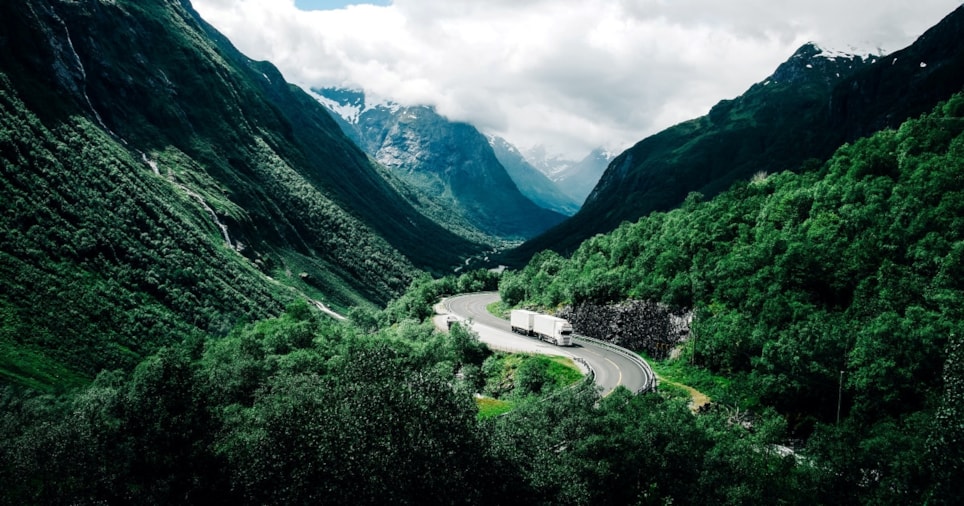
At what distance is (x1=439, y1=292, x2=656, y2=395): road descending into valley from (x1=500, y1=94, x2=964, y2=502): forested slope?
833cm

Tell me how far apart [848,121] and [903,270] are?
15243 centimetres

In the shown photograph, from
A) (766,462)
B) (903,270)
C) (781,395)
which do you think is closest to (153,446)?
(766,462)

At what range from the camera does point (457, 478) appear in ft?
106

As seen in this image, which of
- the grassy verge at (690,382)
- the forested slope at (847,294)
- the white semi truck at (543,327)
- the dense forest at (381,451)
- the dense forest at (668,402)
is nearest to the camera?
the dense forest at (381,451)

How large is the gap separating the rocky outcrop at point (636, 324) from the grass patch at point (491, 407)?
2698 centimetres

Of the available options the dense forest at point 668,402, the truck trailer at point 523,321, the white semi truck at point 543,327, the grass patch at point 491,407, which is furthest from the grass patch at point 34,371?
the white semi truck at point 543,327

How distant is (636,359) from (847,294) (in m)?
25.9

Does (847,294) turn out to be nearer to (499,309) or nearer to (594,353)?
(594,353)

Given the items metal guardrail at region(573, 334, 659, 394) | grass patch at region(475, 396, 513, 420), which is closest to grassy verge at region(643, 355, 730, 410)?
metal guardrail at region(573, 334, 659, 394)

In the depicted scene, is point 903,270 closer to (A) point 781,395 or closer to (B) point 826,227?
(B) point 826,227

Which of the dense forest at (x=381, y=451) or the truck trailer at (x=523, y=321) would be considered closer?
the dense forest at (x=381, y=451)

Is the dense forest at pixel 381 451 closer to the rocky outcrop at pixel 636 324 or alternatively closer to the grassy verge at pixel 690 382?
the grassy verge at pixel 690 382

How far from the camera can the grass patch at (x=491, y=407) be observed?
6027cm

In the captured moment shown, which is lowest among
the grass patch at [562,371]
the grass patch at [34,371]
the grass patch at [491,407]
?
the grass patch at [34,371]
